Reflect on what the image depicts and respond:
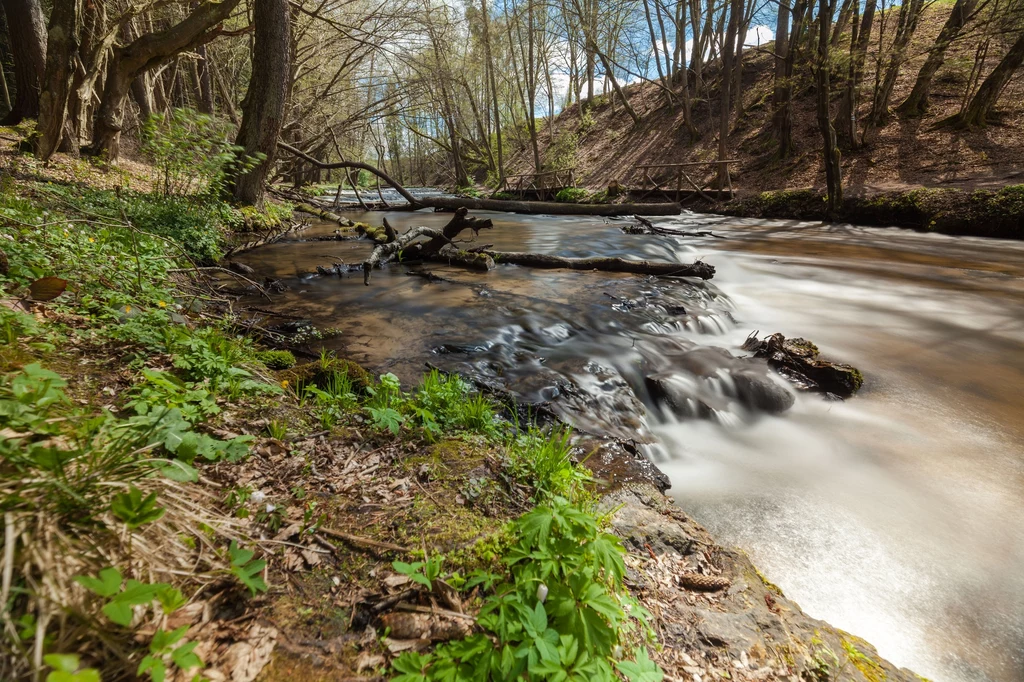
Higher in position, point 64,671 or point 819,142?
point 819,142

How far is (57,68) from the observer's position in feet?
29.0

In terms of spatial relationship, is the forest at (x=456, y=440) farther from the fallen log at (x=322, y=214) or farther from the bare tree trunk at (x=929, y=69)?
the bare tree trunk at (x=929, y=69)

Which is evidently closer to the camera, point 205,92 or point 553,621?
point 553,621

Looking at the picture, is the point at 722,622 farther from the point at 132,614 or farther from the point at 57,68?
the point at 57,68

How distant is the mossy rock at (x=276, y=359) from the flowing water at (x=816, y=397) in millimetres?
865

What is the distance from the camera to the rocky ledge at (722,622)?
174cm

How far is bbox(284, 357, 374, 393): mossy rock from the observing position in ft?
11.4

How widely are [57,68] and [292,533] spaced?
1214 cm

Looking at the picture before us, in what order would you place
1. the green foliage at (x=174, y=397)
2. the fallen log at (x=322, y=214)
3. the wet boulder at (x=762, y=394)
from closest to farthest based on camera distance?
1. the green foliage at (x=174, y=397)
2. the wet boulder at (x=762, y=394)
3. the fallen log at (x=322, y=214)

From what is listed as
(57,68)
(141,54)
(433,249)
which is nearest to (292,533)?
(433,249)

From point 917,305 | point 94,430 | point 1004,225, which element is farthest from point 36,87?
point 1004,225

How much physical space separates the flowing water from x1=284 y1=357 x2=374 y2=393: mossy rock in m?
0.78

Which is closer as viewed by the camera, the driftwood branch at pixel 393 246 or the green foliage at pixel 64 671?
the green foliage at pixel 64 671

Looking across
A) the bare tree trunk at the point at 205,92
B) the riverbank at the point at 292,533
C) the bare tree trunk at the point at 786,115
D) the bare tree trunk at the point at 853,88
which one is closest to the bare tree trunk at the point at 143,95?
the bare tree trunk at the point at 205,92
